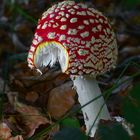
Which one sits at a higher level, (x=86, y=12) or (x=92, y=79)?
(x=86, y=12)

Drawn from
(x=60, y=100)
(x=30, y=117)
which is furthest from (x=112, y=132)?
(x=60, y=100)

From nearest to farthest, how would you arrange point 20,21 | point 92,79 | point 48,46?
point 48,46 → point 92,79 → point 20,21

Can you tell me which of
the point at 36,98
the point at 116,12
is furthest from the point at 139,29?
the point at 36,98

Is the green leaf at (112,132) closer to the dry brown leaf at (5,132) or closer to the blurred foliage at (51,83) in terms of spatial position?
the blurred foliage at (51,83)

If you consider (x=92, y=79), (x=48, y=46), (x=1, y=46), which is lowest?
(x=1, y=46)

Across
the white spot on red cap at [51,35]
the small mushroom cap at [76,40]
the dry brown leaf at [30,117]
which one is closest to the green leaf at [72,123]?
the dry brown leaf at [30,117]

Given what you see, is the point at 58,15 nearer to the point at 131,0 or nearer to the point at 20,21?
the point at 131,0

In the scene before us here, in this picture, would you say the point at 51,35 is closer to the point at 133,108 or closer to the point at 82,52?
the point at 82,52
